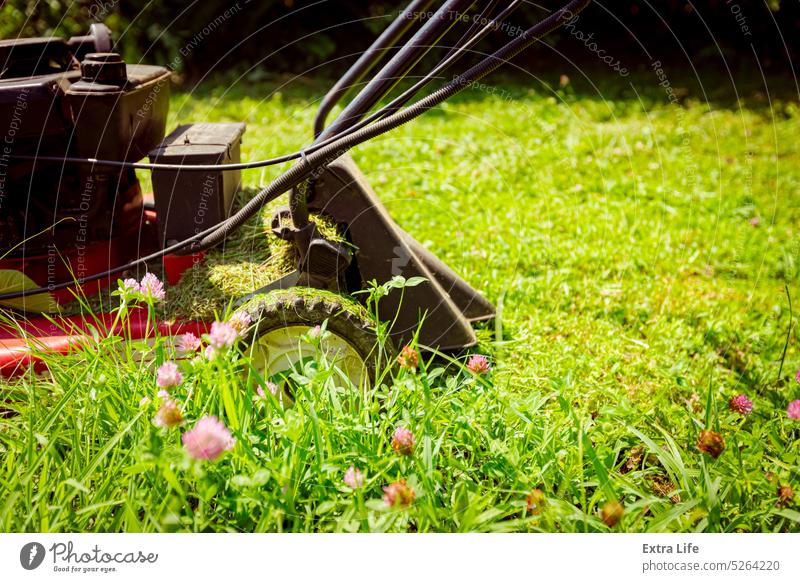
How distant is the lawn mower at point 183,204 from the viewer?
1552 millimetres

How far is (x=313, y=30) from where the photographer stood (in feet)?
17.1

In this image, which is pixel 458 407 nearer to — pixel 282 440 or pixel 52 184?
pixel 282 440

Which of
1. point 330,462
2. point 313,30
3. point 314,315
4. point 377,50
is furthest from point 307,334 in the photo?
point 313,30

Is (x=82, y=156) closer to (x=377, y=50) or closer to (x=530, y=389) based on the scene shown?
(x=377, y=50)

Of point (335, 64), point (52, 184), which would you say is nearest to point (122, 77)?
point (52, 184)

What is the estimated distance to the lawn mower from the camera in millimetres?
1552

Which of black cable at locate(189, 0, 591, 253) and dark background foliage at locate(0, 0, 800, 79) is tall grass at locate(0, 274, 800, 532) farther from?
dark background foliage at locate(0, 0, 800, 79)

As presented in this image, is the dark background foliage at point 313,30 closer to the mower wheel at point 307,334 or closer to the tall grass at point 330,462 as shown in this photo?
the mower wheel at point 307,334

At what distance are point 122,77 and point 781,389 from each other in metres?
1.87

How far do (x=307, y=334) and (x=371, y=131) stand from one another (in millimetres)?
450
